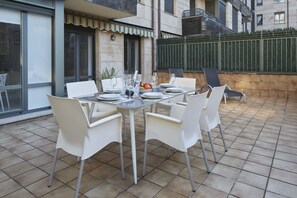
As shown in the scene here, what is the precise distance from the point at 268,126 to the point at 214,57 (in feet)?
15.9

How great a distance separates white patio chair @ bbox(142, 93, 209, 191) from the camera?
2.19 meters

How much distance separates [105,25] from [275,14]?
78.7 ft

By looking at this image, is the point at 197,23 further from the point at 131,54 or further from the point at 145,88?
the point at 145,88

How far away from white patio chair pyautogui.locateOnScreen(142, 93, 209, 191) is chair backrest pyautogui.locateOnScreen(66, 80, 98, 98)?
4.49 feet

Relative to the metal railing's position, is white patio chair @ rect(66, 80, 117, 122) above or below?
below

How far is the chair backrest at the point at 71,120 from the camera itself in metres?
1.96

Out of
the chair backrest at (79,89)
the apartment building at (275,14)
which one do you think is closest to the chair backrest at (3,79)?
the chair backrest at (79,89)

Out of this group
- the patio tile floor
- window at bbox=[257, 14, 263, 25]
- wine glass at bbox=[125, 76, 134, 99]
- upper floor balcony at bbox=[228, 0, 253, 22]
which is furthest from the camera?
window at bbox=[257, 14, 263, 25]

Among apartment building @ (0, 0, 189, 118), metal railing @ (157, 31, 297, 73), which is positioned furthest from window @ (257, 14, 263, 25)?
metal railing @ (157, 31, 297, 73)

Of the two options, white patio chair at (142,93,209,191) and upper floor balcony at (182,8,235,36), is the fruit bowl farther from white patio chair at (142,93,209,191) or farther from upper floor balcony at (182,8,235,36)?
upper floor balcony at (182,8,235,36)

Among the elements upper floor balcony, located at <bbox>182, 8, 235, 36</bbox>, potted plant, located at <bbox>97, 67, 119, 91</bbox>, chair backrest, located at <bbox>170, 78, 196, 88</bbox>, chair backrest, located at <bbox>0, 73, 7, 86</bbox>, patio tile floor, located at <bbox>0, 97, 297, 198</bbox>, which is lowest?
patio tile floor, located at <bbox>0, 97, 297, 198</bbox>

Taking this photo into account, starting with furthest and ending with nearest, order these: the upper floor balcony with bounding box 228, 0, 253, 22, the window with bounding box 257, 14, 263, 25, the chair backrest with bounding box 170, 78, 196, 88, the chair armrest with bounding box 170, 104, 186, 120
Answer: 1. the window with bounding box 257, 14, 263, 25
2. the upper floor balcony with bounding box 228, 0, 253, 22
3. the chair backrest with bounding box 170, 78, 196, 88
4. the chair armrest with bounding box 170, 104, 186, 120

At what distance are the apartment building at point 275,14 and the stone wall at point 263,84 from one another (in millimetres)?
19957

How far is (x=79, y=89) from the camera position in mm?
3404
